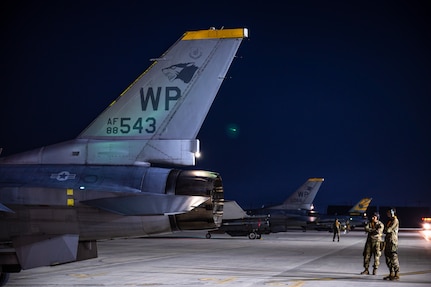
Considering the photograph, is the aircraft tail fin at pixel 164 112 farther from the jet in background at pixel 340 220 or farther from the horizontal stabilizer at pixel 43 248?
the jet in background at pixel 340 220

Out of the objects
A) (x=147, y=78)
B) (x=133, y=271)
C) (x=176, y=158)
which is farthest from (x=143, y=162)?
(x=133, y=271)

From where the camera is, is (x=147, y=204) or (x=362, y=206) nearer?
(x=147, y=204)

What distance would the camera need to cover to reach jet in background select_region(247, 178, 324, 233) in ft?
172

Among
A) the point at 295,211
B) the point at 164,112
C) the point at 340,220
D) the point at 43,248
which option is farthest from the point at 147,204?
the point at 340,220

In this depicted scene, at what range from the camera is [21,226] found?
33.7ft

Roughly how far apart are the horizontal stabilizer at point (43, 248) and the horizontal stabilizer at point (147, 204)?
870 millimetres

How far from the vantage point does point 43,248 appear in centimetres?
1026

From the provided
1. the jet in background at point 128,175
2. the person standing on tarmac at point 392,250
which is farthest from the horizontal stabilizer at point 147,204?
the person standing on tarmac at point 392,250

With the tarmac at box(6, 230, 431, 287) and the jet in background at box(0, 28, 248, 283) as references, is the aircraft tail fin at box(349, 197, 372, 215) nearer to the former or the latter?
the tarmac at box(6, 230, 431, 287)

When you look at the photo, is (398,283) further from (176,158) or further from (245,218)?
(245,218)

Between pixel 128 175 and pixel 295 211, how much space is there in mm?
44728

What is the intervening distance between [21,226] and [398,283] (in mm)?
9509

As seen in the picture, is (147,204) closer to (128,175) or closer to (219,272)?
(128,175)

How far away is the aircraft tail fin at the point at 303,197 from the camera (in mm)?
55031
